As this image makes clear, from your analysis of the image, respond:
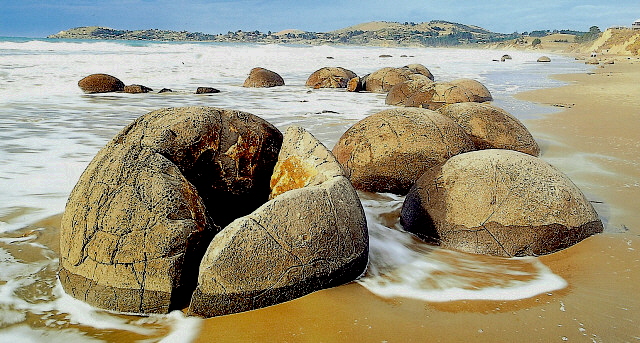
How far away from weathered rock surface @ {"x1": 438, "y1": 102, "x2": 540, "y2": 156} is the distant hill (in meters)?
64.3

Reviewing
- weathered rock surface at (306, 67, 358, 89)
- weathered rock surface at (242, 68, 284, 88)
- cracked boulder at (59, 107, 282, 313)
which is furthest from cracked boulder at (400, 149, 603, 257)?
weathered rock surface at (242, 68, 284, 88)

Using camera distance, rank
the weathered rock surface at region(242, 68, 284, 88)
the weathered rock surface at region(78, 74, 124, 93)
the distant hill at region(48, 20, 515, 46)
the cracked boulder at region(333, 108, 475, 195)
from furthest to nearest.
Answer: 1. the distant hill at region(48, 20, 515, 46)
2. the weathered rock surface at region(242, 68, 284, 88)
3. the weathered rock surface at region(78, 74, 124, 93)
4. the cracked boulder at region(333, 108, 475, 195)

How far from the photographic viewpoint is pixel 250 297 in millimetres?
2814

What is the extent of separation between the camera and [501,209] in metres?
3.88

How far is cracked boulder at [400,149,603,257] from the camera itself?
151 inches

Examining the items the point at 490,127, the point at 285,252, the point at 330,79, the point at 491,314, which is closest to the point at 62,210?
the point at 285,252

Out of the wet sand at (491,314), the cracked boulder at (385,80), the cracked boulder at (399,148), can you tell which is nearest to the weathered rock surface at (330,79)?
the cracked boulder at (385,80)

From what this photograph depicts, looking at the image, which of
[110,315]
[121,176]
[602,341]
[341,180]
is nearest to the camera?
[602,341]

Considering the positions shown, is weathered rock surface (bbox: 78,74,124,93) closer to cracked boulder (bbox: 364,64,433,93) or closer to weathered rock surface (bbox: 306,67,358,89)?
weathered rock surface (bbox: 306,67,358,89)

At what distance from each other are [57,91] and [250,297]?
13825mm

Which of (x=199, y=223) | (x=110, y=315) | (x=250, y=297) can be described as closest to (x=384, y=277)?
(x=250, y=297)

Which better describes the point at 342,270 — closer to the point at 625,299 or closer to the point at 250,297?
the point at 250,297

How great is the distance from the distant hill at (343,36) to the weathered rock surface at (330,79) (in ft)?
173

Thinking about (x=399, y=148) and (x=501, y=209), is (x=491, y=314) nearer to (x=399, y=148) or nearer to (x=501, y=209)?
(x=501, y=209)
